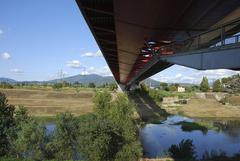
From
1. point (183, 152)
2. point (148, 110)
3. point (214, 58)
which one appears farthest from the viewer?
point (148, 110)

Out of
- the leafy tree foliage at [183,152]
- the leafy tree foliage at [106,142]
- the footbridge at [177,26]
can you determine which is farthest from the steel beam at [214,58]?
the leafy tree foliage at [183,152]

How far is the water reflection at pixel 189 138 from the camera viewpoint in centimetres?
3539

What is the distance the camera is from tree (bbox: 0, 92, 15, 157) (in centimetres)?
3117

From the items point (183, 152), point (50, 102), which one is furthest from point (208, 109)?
point (183, 152)

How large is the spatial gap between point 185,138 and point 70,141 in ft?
66.0

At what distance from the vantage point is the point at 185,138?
1754 inches

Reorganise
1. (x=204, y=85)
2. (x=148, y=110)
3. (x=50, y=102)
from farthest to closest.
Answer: (x=204, y=85) < (x=50, y=102) < (x=148, y=110)

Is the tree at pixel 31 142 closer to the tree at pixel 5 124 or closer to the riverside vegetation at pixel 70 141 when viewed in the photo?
the riverside vegetation at pixel 70 141

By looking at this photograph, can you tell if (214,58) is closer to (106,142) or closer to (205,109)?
(106,142)

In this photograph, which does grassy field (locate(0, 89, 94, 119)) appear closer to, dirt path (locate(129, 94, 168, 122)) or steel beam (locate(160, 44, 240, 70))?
dirt path (locate(129, 94, 168, 122))

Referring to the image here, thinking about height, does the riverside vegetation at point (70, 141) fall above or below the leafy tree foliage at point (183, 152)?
above

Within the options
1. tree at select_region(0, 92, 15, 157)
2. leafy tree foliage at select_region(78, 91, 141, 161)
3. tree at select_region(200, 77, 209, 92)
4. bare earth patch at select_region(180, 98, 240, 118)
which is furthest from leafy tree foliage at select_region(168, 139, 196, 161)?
tree at select_region(200, 77, 209, 92)

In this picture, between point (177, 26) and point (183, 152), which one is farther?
point (183, 152)

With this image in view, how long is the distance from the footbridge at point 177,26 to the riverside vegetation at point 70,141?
9103 mm
